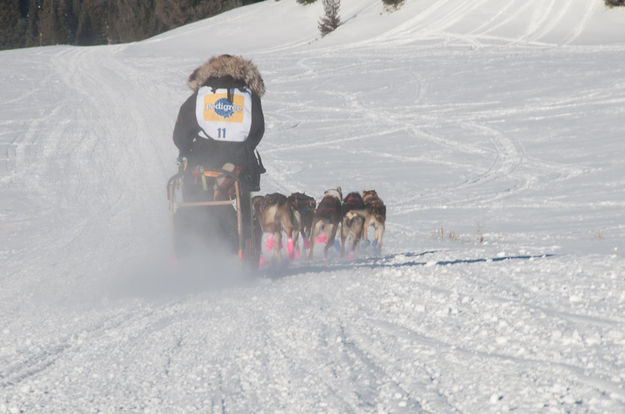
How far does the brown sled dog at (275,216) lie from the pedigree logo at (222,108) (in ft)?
4.36

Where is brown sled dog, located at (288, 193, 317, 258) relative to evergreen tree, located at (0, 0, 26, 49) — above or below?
below

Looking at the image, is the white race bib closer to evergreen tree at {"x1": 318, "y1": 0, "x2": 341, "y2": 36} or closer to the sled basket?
the sled basket

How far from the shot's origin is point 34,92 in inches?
960

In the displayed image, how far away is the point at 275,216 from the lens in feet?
24.0

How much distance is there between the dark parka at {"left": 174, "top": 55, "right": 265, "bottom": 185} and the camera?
6.13 meters

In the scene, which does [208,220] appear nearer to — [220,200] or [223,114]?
[220,200]

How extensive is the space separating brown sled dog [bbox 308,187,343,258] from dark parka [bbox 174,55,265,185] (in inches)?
59.3

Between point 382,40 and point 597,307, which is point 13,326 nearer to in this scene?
point 597,307

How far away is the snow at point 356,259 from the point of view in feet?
11.1

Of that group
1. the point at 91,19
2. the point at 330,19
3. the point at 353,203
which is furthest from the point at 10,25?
the point at 353,203

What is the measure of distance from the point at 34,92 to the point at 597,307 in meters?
23.3

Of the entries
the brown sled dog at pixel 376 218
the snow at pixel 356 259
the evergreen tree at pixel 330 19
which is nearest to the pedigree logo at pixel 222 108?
the snow at pixel 356 259

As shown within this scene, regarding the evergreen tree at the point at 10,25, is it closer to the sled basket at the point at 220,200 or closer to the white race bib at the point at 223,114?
the sled basket at the point at 220,200

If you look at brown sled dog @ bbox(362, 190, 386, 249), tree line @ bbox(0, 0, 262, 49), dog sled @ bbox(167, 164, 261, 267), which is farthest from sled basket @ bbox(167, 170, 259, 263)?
tree line @ bbox(0, 0, 262, 49)
